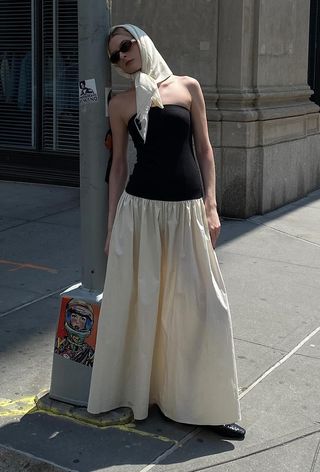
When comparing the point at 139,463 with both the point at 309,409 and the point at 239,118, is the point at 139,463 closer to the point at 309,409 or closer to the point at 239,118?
the point at 309,409

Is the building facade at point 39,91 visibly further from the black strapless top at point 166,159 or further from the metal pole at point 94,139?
the black strapless top at point 166,159

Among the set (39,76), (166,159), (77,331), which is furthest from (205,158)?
(39,76)

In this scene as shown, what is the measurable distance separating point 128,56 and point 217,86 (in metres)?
5.00

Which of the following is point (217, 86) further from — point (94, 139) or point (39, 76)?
point (94, 139)

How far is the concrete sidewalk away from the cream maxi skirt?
0.63 feet

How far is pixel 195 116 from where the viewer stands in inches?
149

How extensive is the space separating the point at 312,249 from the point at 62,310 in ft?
13.2

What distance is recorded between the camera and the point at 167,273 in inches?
149

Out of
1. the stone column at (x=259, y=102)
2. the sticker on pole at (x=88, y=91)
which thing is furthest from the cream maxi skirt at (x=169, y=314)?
the stone column at (x=259, y=102)

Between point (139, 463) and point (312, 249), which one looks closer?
point (139, 463)

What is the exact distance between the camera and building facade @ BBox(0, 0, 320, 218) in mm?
8422

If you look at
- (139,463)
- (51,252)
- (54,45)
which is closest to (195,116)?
(139,463)

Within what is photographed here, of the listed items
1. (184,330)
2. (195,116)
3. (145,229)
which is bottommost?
(184,330)

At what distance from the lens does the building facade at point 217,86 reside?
842 cm
